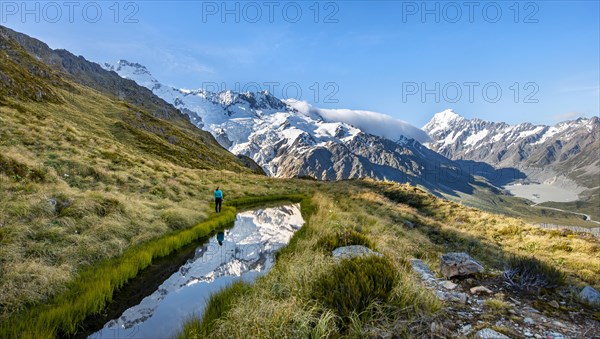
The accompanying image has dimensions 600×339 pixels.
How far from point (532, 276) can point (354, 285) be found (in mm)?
5584

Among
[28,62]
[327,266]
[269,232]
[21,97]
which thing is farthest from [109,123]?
[327,266]

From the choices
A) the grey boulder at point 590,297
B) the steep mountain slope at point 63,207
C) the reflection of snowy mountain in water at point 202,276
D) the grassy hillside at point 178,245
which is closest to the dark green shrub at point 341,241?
the grassy hillside at point 178,245

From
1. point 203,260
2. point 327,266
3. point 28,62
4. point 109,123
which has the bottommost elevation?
point 203,260

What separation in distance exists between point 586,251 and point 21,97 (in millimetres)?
77982

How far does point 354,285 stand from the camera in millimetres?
7152

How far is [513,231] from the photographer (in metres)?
27.8

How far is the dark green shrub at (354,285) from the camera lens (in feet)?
22.9

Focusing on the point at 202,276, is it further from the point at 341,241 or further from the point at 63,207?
the point at 63,207

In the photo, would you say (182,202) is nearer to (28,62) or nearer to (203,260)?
(203,260)

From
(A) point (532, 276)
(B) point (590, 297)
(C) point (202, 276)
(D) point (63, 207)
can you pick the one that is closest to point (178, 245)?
(C) point (202, 276)

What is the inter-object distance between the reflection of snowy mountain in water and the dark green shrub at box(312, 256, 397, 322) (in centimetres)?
497

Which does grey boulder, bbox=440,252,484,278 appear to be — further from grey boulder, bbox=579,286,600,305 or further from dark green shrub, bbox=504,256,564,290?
grey boulder, bbox=579,286,600,305

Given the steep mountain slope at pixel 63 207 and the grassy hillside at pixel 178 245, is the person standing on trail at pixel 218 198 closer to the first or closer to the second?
the grassy hillside at pixel 178 245

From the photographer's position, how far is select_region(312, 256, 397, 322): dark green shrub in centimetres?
697
